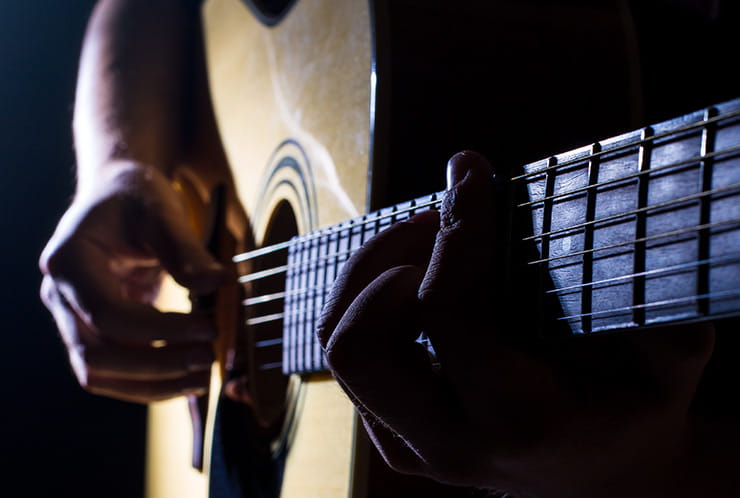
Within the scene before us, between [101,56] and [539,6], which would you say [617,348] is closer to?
[539,6]

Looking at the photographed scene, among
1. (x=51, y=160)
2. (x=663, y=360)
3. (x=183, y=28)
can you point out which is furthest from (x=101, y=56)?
(x=663, y=360)

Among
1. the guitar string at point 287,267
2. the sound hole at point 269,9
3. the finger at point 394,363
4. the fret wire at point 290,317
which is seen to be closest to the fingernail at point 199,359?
the guitar string at point 287,267

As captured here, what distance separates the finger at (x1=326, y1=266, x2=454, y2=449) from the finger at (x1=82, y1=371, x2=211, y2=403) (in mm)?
637

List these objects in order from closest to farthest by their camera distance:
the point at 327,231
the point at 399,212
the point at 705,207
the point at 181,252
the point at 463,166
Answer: the point at 705,207
the point at 463,166
the point at 399,212
the point at 327,231
the point at 181,252

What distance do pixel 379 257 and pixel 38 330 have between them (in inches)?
57.5

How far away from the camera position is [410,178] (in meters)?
0.74

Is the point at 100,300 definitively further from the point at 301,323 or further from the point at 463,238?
the point at 463,238

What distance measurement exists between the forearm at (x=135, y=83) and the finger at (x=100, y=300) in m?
0.22

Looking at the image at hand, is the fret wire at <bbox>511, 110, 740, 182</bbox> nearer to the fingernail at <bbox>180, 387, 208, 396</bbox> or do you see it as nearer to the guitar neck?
the guitar neck

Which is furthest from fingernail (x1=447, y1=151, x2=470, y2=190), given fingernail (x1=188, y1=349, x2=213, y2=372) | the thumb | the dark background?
Answer: the dark background

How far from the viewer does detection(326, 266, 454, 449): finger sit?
50 centimetres

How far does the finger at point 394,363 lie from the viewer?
496mm

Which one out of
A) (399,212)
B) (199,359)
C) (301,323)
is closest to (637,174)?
(399,212)

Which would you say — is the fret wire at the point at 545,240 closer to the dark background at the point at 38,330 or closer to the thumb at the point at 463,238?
the thumb at the point at 463,238
